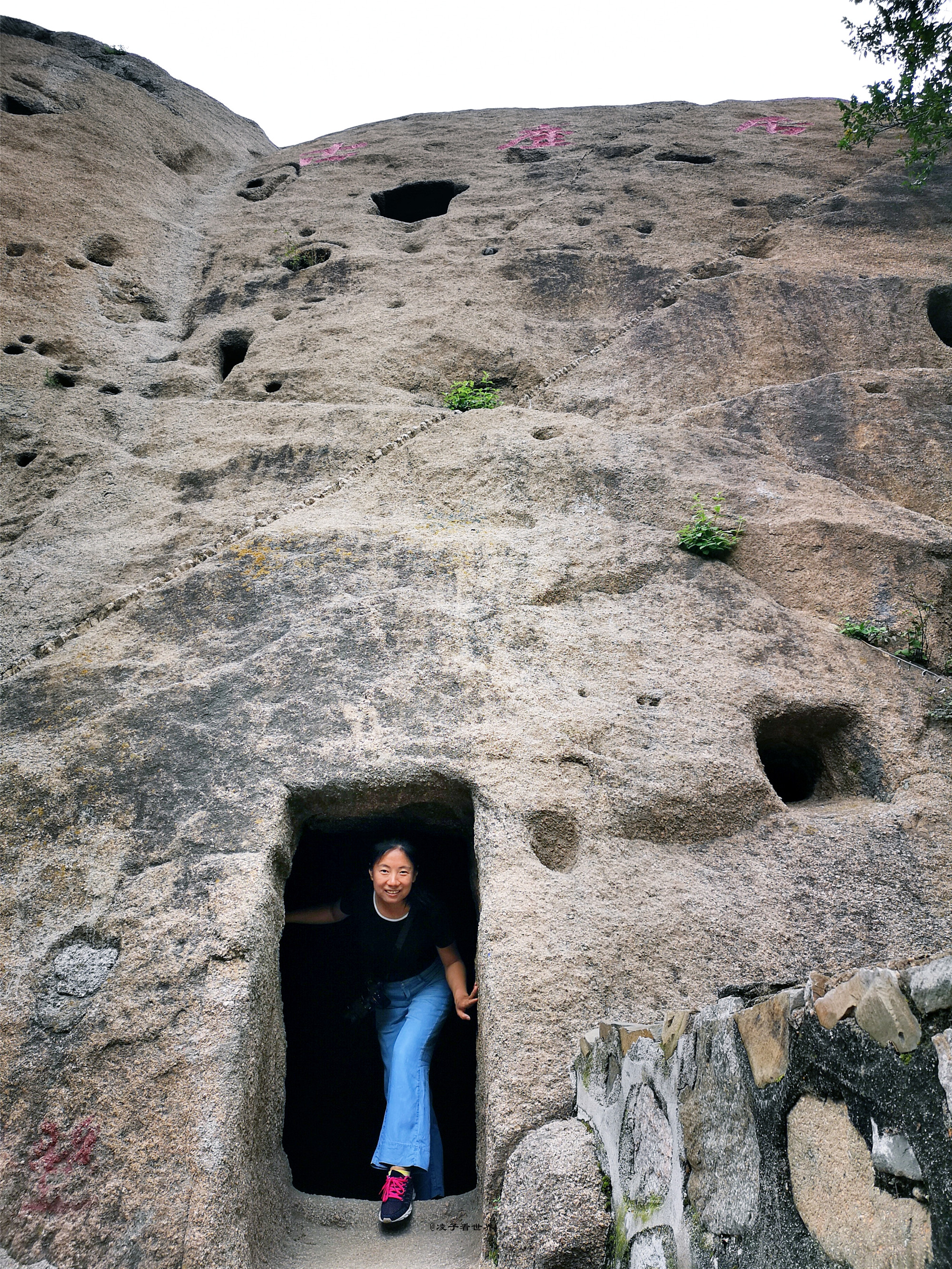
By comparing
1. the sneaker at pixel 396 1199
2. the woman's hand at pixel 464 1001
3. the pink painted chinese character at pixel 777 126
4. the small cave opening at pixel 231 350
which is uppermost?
the pink painted chinese character at pixel 777 126

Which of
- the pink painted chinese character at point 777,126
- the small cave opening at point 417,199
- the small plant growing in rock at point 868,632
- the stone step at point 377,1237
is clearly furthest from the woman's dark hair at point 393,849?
the pink painted chinese character at point 777,126

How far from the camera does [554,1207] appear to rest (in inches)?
96.6

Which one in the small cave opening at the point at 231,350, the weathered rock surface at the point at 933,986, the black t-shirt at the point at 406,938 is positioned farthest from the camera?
the small cave opening at the point at 231,350

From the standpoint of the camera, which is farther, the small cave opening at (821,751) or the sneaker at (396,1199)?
the small cave opening at (821,751)

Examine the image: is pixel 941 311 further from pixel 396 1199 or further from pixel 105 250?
pixel 105 250

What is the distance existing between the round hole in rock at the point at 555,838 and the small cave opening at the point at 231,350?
5.34 meters

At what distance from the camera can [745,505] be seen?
5.12 metres

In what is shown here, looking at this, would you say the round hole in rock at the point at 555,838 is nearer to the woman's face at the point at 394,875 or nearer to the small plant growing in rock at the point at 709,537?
the woman's face at the point at 394,875

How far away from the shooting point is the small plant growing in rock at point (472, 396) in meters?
6.43

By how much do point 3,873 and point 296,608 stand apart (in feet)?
5.93

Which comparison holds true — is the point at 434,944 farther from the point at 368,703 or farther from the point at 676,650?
the point at 676,650

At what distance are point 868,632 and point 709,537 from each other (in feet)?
3.26

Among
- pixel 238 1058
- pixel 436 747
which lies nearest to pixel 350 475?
pixel 436 747

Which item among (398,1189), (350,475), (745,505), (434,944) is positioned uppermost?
(350,475)
